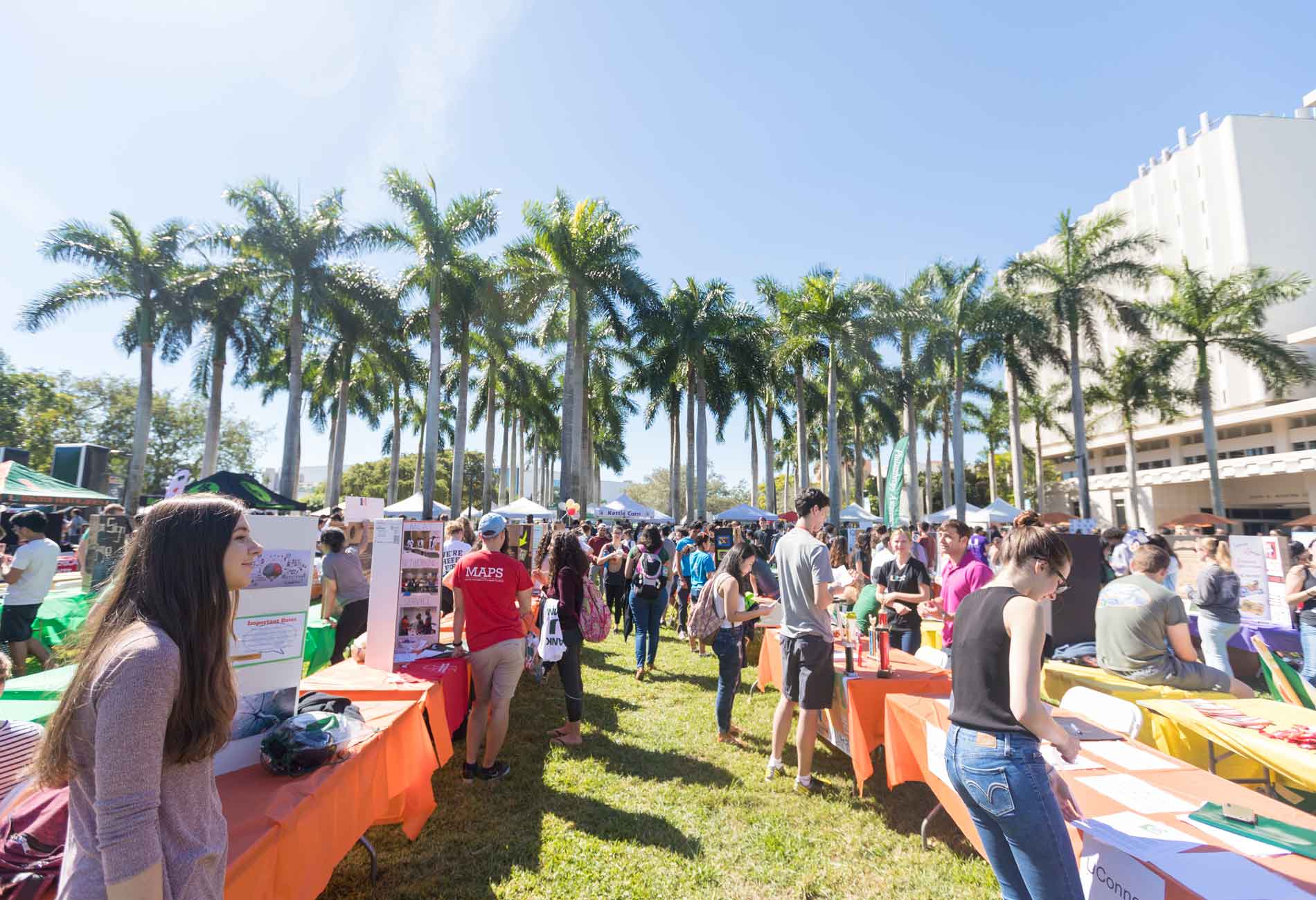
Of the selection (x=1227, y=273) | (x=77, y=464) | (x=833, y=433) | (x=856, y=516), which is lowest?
(x=856, y=516)

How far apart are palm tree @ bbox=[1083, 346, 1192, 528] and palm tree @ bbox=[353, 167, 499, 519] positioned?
101ft

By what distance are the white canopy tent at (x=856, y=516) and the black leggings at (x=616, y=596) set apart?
17.7 m

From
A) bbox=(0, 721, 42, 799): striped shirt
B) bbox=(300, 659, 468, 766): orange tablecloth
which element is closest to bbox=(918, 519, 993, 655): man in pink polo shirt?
bbox=(300, 659, 468, 766): orange tablecloth

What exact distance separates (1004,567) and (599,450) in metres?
45.4

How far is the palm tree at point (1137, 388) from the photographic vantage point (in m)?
29.0

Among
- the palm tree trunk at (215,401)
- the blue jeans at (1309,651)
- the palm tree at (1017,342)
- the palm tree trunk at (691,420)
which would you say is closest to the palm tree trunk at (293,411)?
the palm tree trunk at (215,401)

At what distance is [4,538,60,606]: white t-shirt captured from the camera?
5.58 metres

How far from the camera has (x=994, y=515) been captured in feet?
80.2

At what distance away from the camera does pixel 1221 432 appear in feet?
137

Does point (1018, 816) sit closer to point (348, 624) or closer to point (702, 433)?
point (348, 624)

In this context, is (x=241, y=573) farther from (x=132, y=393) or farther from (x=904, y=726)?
(x=132, y=393)

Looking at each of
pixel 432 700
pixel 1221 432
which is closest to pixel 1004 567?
pixel 432 700

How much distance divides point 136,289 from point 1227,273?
214ft

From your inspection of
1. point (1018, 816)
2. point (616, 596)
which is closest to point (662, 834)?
point (1018, 816)
